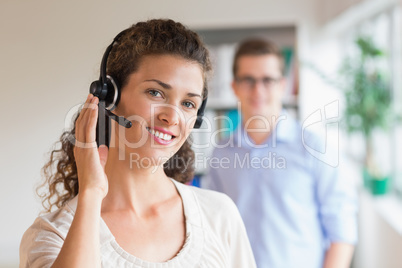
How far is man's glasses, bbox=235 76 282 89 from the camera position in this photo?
6.73 feet

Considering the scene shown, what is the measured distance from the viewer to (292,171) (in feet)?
6.31

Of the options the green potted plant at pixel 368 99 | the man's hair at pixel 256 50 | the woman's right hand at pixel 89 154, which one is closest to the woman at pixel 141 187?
the woman's right hand at pixel 89 154

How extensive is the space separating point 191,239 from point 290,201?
3.03 ft

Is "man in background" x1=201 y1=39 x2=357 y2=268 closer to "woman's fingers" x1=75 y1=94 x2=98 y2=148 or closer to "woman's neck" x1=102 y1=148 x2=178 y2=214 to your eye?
"woman's neck" x1=102 y1=148 x2=178 y2=214

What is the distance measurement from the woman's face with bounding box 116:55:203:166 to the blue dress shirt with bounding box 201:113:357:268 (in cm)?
93

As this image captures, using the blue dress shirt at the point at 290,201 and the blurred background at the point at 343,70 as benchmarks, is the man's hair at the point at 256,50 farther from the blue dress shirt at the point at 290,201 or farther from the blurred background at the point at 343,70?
the blue dress shirt at the point at 290,201

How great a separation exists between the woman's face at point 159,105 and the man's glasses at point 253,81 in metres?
1.10

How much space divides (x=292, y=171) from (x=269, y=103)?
0.94 ft

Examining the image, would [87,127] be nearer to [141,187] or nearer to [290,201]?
[141,187]

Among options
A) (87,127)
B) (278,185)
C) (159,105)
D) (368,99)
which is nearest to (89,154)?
(87,127)

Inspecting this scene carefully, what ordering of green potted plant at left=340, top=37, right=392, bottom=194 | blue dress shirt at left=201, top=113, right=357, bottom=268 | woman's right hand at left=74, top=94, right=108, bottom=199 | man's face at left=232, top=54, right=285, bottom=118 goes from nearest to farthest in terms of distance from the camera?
Answer: woman's right hand at left=74, top=94, right=108, bottom=199 < blue dress shirt at left=201, top=113, right=357, bottom=268 < man's face at left=232, top=54, right=285, bottom=118 < green potted plant at left=340, top=37, right=392, bottom=194

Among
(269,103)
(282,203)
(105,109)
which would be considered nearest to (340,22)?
(269,103)

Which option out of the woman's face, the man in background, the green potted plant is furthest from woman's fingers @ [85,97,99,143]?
the green potted plant

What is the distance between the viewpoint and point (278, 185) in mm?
1870
